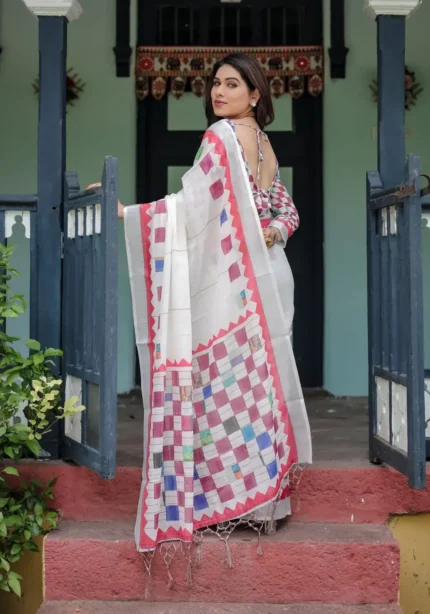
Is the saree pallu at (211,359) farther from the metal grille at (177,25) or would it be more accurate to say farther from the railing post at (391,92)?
the metal grille at (177,25)

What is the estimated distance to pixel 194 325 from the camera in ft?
12.2

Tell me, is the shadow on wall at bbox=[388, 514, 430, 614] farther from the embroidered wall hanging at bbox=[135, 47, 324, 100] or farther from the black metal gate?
the embroidered wall hanging at bbox=[135, 47, 324, 100]

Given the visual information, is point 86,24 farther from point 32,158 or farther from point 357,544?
point 357,544

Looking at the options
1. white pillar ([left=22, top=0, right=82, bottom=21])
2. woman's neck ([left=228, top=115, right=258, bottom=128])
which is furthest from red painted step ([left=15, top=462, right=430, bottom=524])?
white pillar ([left=22, top=0, right=82, bottom=21])

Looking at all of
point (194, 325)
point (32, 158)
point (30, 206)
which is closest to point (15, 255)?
point (32, 158)

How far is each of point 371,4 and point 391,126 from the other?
0.59 m

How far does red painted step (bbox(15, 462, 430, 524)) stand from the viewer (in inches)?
156

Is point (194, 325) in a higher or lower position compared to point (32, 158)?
lower

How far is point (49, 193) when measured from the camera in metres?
4.23

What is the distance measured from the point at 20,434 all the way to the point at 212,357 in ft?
2.91

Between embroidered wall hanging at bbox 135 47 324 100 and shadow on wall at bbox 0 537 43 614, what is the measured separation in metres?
3.87

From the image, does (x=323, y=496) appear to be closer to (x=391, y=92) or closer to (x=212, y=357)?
(x=212, y=357)

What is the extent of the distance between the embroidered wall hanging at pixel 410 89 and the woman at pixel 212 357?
3133 millimetres

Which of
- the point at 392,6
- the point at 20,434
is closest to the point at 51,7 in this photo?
the point at 392,6
